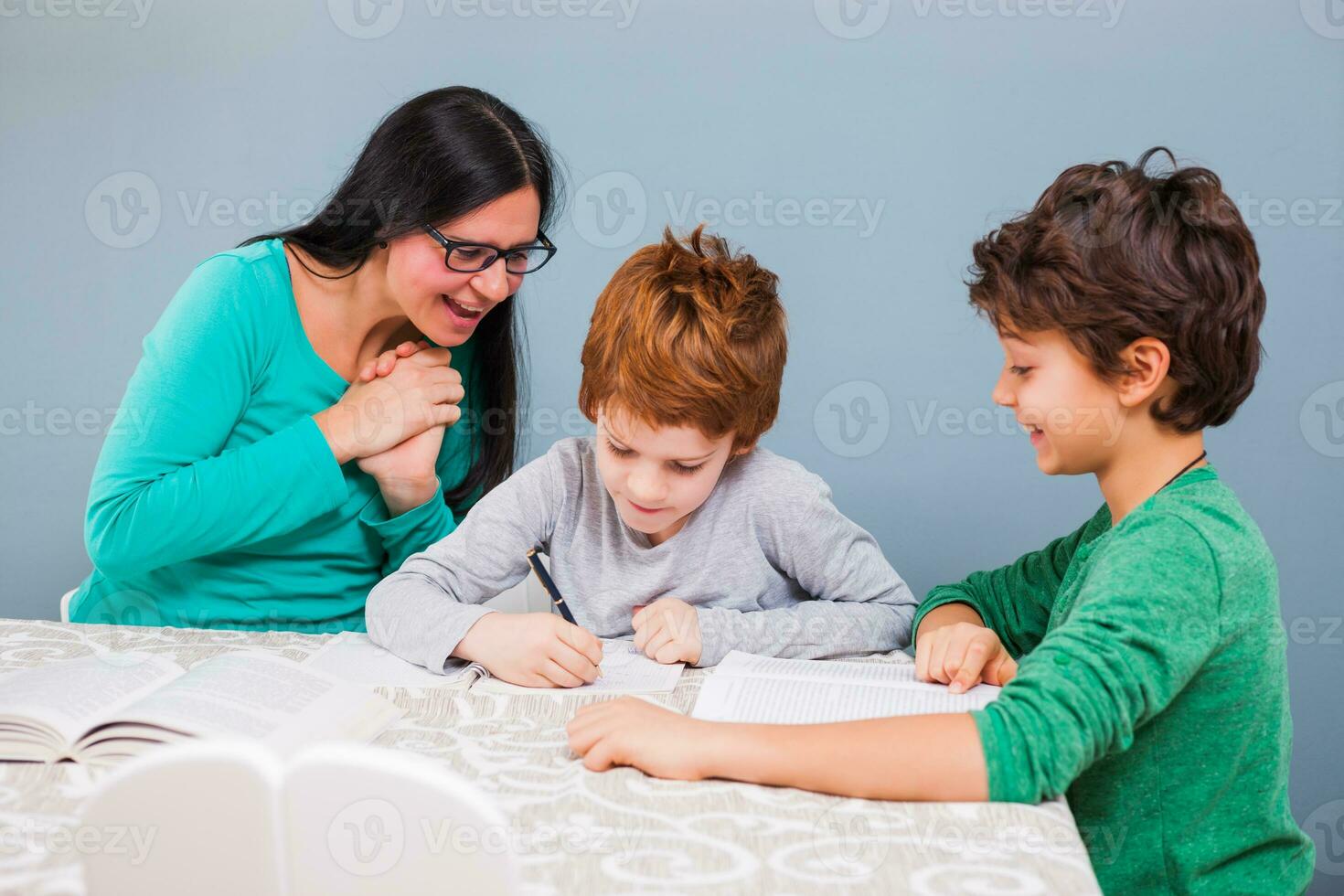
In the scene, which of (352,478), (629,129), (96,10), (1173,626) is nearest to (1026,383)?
(1173,626)

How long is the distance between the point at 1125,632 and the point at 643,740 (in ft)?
1.30

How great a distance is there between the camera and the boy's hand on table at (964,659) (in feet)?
3.63

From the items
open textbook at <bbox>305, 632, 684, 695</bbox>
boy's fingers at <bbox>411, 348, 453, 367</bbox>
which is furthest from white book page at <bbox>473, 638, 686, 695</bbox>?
boy's fingers at <bbox>411, 348, 453, 367</bbox>

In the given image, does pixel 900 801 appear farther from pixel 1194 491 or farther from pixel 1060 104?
pixel 1060 104

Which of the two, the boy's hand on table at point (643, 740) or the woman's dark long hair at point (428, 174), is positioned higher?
the woman's dark long hair at point (428, 174)

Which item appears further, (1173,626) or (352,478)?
(352,478)

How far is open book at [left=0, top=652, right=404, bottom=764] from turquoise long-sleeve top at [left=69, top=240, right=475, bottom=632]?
1.24ft

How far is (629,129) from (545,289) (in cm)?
33

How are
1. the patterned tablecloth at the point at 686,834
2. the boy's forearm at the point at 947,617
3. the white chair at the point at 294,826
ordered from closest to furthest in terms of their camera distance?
the white chair at the point at 294,826 < the patterned tablecloth at the point at 686,834 < the boy's forearm at the point at 947,617

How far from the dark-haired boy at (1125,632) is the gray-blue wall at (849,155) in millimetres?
839

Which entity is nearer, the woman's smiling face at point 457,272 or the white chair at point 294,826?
the white chair at point 294,826

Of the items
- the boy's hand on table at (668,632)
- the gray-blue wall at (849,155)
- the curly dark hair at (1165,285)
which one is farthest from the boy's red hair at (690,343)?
the gray-blue wall at (849,155)

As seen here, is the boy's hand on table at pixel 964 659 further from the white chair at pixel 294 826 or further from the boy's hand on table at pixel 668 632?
the white chair at pixel 294 826

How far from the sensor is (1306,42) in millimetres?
1924
